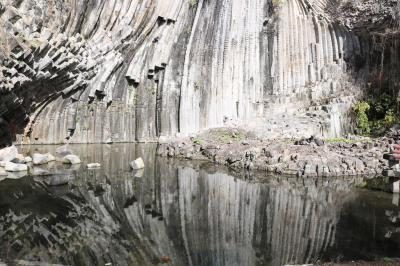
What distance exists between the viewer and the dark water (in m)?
9.96

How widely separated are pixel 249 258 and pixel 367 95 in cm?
2354

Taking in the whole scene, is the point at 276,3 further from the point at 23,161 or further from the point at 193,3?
the point at 23,161

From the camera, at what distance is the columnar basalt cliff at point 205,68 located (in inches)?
1043

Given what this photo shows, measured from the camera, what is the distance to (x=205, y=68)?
2947 centimetres

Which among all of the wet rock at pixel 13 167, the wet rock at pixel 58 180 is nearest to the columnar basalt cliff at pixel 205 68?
the wet rock at pixel 13 167

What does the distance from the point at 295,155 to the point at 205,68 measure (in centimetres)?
1144

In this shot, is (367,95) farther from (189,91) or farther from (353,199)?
(353,199)

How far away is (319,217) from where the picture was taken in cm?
1334

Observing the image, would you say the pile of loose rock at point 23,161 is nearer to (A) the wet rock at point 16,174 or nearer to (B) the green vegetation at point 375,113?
(A) the wet rock at point 16,174

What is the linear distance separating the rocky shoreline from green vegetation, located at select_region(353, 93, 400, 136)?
4.30 metres

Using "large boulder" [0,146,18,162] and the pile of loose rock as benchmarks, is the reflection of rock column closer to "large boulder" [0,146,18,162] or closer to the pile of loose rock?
the pile of loose rock

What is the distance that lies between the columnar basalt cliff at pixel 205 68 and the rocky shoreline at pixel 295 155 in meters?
4.27

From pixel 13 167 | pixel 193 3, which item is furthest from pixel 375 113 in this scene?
pixel 13 167

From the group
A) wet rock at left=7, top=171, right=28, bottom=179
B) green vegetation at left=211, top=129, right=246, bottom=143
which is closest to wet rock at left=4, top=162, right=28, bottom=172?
wet rock at left=7, top=171, right=28, bottom=179
